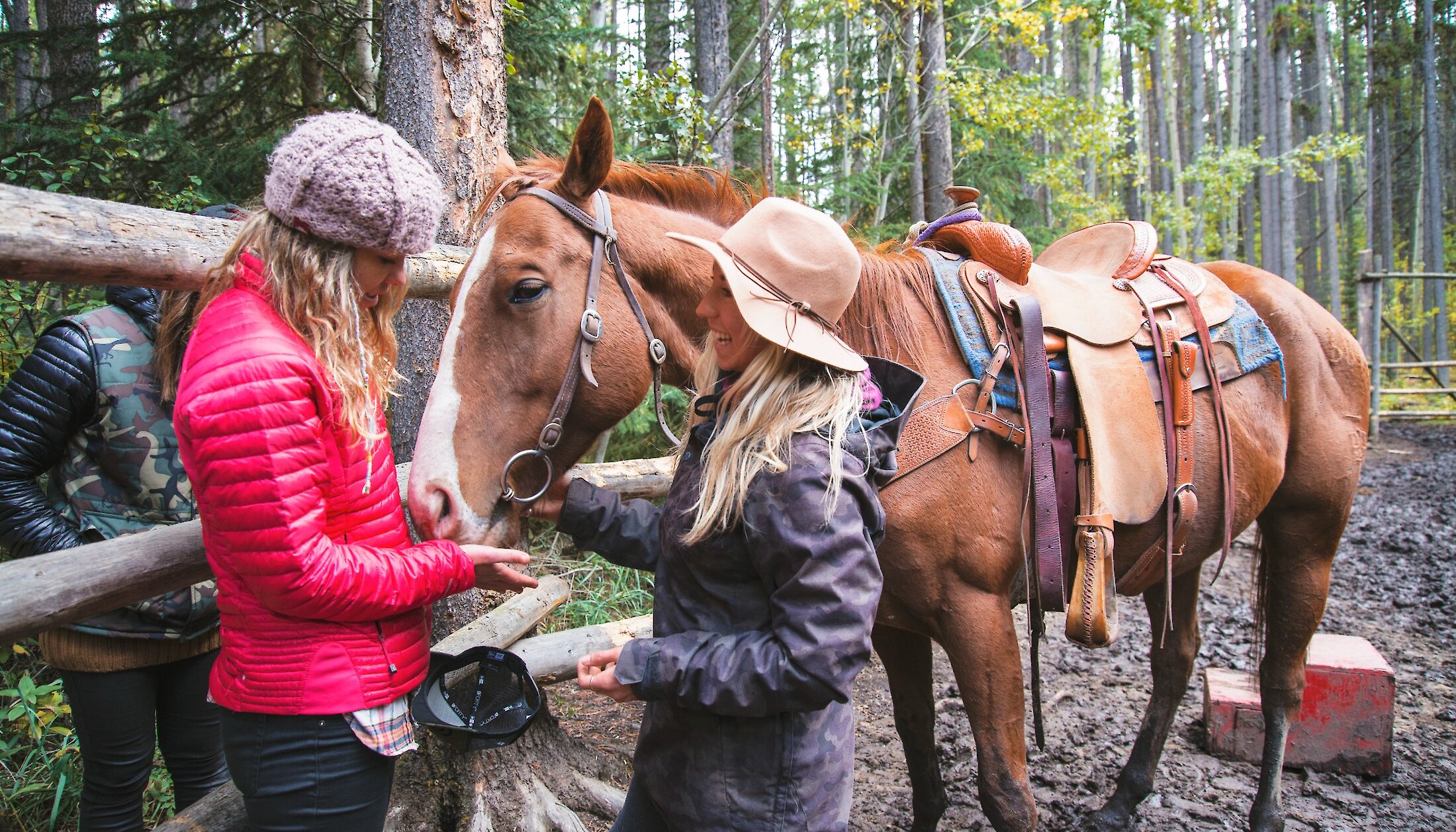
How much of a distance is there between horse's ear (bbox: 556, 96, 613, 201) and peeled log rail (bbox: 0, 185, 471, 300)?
0.93 m

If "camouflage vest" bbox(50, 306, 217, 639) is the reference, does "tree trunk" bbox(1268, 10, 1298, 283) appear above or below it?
above

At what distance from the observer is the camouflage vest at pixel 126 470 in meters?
2.17

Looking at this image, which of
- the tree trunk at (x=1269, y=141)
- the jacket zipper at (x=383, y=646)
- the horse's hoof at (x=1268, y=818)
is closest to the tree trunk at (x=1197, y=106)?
the tree trunk at (x=1269, y=141)

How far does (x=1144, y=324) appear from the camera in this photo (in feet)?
8.73

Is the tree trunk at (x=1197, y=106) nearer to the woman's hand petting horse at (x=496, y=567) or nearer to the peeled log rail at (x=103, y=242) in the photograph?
the woman's hand petting horse at (x=496, y=567)

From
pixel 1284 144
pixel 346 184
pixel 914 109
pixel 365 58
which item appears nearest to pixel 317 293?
pixel 346 184

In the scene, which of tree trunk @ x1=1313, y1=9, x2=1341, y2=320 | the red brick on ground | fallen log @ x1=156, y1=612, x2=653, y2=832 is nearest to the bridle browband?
fallen log @ x1=156, y1=612, x2=653, y2=832

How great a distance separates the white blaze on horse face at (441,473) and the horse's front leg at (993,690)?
138 cm

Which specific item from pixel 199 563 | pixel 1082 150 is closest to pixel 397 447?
pixel 199 563

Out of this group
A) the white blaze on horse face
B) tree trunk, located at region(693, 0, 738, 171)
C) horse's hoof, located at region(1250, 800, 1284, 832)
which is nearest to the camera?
the white blaze on horse face

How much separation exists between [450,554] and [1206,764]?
13.0ft

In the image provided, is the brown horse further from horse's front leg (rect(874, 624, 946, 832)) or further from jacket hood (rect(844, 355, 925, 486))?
jacket hood (rect(844, 355, 925, 486))

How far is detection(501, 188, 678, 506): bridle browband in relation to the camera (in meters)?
2.04

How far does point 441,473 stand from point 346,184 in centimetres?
72
